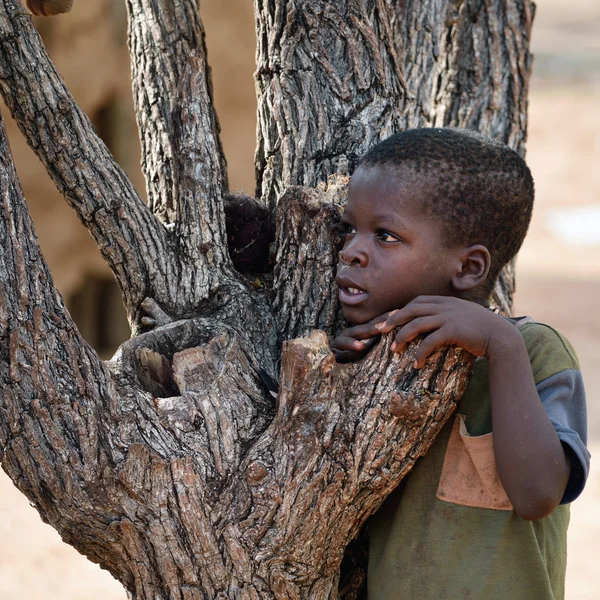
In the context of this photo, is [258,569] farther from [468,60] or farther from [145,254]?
[468,60]

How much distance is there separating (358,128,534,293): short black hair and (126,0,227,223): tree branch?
0.70 meters

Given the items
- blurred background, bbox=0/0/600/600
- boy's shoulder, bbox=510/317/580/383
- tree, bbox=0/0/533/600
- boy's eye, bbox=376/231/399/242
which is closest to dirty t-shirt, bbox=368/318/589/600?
boy's shoulder, bbox=510/317/580/383

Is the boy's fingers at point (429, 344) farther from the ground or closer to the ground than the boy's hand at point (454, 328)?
closer to the ground

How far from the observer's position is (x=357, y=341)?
5.75 ft

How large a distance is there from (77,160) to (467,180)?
93 centimetres

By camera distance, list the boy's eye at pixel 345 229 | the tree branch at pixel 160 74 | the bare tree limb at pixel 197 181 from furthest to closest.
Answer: the tree branch at pixel 160 74 < the bare tree limb at pixel 197 181 < the boy's eye at pixel 345 229

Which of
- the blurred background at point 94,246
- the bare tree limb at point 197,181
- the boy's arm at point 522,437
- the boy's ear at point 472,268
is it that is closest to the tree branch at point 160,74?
the bare tree limb at point 197,181

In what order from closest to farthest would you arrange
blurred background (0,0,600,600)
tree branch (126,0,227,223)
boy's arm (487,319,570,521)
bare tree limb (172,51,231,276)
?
1. boy's arm (487,319,570,521)
2. bare tree limb (172,51,231,276)
3. tree branch (126,0,227,223)
4. blurred background (0,0,600,600)

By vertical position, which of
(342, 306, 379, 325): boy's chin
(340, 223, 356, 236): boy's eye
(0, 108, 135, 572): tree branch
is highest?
(340, 223, 356, 236): boy's eye

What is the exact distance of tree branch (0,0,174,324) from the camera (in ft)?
6.54

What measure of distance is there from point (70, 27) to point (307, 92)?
423 cm

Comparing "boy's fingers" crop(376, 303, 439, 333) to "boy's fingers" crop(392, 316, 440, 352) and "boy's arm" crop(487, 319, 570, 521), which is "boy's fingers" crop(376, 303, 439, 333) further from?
"boy's arm" crop(487, 319, 570, 521)

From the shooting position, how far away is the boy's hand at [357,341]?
1.73 m

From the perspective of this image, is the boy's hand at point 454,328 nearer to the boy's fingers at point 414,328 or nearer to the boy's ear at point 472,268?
the boy's fingers at point 414,328
